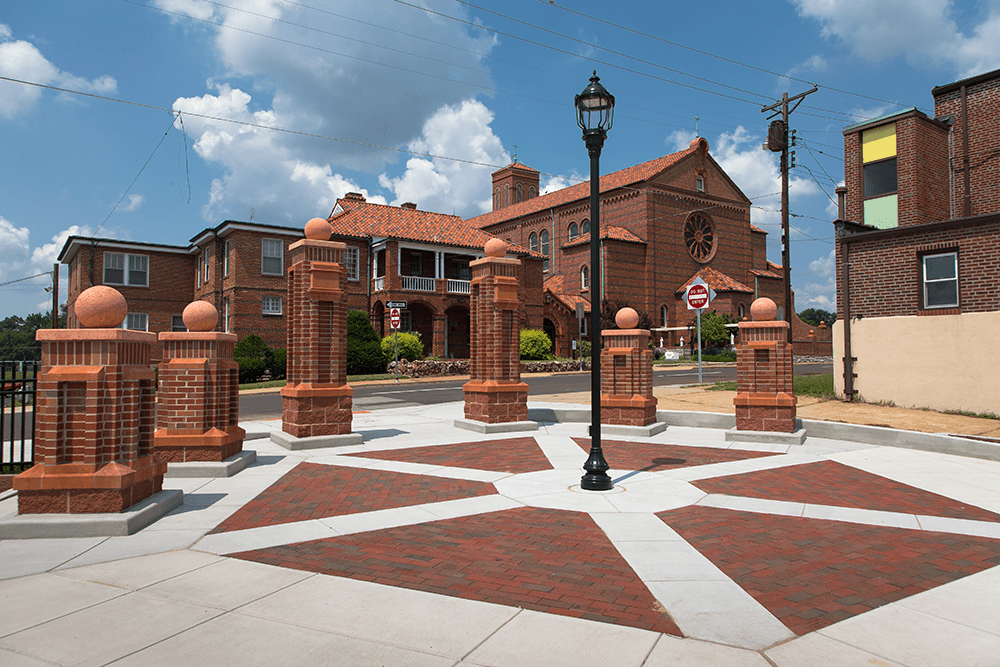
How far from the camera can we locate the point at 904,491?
22.5ft

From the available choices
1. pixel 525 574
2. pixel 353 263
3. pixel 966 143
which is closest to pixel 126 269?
pixel 353 263

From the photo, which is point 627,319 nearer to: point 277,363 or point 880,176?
point 880,176

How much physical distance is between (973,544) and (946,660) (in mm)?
2515

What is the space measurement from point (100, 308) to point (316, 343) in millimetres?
4718

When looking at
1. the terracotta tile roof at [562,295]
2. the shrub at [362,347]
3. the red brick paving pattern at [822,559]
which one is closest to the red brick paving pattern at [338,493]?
the red brick paving pattern at [822,559]

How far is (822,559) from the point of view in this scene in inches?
181

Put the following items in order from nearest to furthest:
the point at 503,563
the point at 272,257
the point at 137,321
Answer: the point at 503,563 < the point at 272,257 < the point at 137,321

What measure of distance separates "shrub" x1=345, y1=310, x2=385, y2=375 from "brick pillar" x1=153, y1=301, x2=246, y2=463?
21.5 m

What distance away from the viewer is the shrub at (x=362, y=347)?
29.2 metres

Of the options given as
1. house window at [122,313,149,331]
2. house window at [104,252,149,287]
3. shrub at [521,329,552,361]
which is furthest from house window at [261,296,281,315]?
shrub at [521,329,552,361]

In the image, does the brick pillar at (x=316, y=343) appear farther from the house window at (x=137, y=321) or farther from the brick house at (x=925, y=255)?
the house window at (x=137, y=321)

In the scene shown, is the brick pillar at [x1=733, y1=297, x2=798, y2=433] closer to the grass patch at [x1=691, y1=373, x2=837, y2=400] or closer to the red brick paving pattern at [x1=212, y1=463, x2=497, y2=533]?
the red brick paving pattern at [x1=212, y1=463, x2=497, y2=533]

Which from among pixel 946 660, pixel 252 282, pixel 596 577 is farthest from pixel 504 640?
pixel 252 282

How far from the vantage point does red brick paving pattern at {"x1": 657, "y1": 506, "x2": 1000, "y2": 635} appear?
3.85 metres
